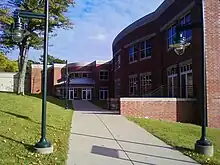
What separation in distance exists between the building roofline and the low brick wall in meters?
8.71

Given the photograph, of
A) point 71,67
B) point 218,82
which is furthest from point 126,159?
point 71,67

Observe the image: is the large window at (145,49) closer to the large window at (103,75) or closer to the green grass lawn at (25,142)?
the green grass lawn at (25,142)

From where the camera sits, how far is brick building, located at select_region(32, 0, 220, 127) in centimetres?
1825

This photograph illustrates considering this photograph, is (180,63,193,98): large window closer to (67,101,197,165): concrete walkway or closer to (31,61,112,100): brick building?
(67,101,197,165): concrete walkway

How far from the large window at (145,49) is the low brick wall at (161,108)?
12.1 metres

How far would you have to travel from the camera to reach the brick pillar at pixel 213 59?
17906 millimetres

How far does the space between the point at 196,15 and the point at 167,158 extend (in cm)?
1367

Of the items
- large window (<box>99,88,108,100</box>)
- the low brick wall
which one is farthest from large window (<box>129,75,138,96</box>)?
large window (<box>99,88,108,100</box>)

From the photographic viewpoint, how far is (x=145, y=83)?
31.2 meters

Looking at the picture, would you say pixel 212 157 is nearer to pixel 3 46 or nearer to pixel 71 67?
pixel 3 46

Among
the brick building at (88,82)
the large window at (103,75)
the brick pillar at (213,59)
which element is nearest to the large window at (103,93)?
the brick building at (88,82)

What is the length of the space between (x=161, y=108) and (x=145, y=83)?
41.4ft

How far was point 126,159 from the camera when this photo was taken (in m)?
7.42

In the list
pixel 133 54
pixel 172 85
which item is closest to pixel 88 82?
pixel 133 54
